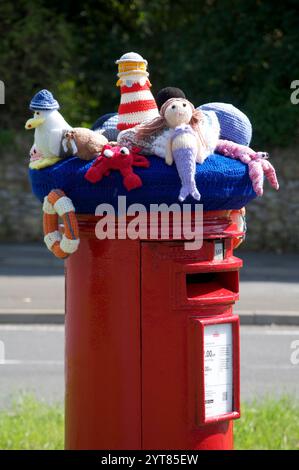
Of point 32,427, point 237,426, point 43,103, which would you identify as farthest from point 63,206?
point 237,426

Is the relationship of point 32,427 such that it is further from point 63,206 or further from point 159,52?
point 159,52

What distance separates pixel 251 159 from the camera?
14.4 ft

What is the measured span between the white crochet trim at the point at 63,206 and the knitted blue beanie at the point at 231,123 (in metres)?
0.74

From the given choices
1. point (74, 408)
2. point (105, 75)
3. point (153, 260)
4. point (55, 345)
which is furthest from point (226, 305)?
point (105, 75)

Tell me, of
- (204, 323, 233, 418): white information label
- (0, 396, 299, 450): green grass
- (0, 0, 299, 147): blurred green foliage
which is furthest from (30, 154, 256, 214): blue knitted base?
(0, 0, 299, 147): blurred green foliage

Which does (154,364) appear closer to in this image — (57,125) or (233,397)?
→ (233,397)

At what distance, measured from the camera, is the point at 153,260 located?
4.27 meters

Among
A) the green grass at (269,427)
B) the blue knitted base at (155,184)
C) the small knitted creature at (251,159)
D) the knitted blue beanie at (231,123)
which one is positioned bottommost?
the green grass at (269,427)

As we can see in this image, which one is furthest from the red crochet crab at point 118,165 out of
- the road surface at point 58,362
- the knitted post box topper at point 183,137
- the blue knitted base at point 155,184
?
the road surface at point 58,362

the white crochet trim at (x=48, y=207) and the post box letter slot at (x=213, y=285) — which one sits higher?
the white crochet trim at (x=48, y=207)

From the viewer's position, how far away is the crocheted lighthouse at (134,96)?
4.54m

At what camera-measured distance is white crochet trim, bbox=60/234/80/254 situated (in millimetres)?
4277

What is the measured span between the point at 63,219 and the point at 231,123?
2.76 ft

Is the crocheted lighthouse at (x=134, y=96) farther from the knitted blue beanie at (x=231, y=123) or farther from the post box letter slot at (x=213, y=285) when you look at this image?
the post box letter slot at (x=213, y=285)
